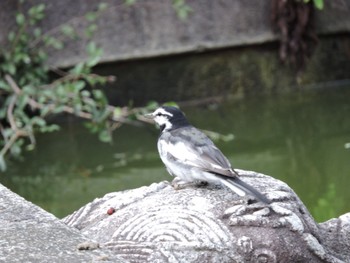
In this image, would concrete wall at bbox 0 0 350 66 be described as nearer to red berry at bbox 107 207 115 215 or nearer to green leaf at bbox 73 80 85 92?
green leaf at bbox 73 80 85 92

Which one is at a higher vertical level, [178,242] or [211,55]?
[211,55]

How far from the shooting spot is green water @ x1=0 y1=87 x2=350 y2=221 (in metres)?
6.82

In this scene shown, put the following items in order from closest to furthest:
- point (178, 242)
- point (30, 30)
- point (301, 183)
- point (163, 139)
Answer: point (178, 242) < point (163, 139) < point (301, 183) < point (30, 30)

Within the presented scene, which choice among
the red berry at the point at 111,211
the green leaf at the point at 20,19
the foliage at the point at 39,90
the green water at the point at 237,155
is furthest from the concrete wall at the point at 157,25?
the red berry at the point at 111,211

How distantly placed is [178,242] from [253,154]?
162 inches

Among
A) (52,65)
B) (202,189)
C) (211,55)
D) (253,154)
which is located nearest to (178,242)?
(202,189)

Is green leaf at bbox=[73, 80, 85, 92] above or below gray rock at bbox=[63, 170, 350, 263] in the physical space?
above

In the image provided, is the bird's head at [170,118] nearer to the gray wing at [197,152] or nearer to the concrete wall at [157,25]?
the gray wing at [197,152]

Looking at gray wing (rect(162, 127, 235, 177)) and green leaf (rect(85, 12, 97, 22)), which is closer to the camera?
gray wing (rect(162, 127, 235, 177))

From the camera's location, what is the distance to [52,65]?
872 cm

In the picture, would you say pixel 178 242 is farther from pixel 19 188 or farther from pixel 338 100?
pixel 338 100

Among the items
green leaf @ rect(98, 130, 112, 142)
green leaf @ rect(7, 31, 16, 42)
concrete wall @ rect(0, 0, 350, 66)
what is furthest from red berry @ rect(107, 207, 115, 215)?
concrete wall @ rect(0, 0, 350, 66)

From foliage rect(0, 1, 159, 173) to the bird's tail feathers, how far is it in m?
3.20

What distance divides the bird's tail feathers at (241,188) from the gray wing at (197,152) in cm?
2
